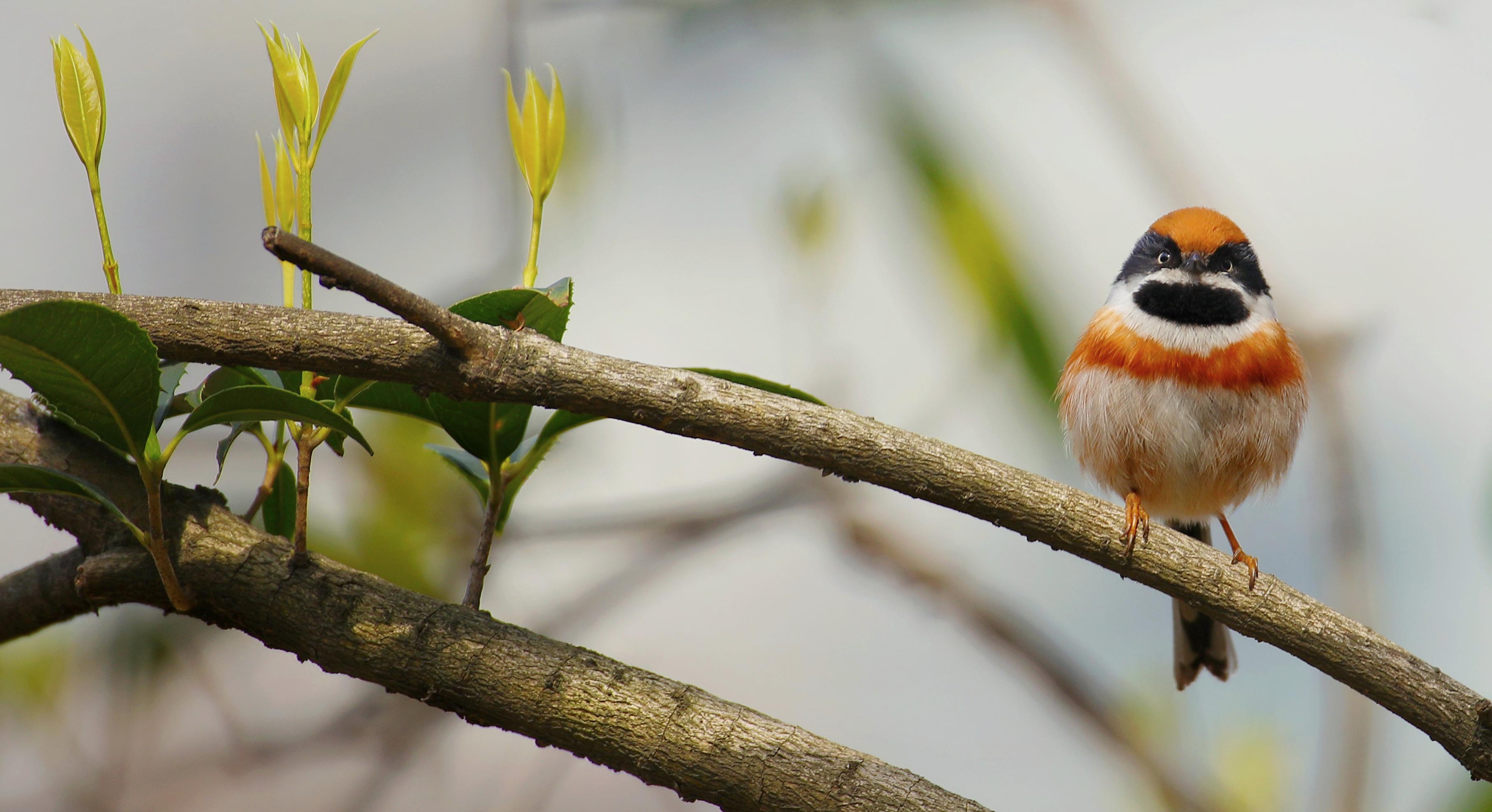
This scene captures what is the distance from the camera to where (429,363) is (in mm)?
1022

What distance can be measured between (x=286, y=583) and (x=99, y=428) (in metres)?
0.24

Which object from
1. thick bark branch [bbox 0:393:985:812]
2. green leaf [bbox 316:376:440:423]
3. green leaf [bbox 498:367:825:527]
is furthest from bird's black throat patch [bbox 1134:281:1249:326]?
green leaf [bbox 316:376:440:423]

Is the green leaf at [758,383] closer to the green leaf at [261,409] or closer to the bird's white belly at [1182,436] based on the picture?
the green leaf at [261,409]

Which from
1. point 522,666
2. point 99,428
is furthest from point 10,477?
point 522,666

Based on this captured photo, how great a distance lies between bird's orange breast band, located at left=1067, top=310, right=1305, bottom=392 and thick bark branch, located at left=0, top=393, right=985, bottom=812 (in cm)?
135

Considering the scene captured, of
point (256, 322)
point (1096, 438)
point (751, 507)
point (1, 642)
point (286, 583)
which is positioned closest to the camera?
point (256, 322)

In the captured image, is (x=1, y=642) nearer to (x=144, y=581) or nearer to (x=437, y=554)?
(x=144, y=581)

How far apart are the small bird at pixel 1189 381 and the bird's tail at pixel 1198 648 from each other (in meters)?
0.30

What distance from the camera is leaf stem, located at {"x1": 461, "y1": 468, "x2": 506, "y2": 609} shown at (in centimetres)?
119

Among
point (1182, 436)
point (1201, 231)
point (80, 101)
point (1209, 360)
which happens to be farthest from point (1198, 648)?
point (80, 101)

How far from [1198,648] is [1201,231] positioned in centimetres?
100

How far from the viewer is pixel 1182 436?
2.19m

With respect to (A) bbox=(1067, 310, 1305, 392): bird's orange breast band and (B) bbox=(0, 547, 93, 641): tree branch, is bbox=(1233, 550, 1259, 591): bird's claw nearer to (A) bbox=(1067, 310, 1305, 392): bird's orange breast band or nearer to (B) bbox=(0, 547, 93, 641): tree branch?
(A) bbox=(1067, 310, 1305, 392): bird's orange breast band

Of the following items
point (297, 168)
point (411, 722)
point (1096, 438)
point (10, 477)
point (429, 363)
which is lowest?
point (411, 722)
